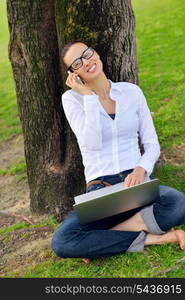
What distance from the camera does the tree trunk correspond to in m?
3.76

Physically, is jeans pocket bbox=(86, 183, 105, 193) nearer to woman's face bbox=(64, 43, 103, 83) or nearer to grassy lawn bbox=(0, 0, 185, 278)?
grassy lawn bbox=(0, 0, 185, 278)

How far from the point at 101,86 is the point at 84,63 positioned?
0.26m

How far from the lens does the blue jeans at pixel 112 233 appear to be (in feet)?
11.1

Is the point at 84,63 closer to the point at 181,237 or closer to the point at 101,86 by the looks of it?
the point at 101,86

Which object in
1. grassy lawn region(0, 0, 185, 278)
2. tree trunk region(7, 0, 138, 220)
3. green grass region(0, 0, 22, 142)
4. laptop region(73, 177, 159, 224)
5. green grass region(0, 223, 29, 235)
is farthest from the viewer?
green grass region(0, 0, 22, 142)

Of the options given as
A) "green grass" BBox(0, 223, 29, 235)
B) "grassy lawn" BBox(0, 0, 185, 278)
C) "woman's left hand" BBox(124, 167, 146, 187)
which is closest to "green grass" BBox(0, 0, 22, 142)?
"grassy lawn" BBox(0, 0, 185, 278)

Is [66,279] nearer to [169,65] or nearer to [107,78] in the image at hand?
[107,78]

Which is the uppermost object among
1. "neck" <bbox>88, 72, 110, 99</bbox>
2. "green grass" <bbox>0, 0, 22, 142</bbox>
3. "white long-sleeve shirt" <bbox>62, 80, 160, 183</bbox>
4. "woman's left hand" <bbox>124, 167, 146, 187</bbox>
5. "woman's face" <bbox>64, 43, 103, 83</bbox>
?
"woman's face" <bbox>64, 43, 103, 83</bbox>

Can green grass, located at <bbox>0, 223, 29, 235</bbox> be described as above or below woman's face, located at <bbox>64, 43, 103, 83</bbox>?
below

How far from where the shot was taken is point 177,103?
21.0 ft

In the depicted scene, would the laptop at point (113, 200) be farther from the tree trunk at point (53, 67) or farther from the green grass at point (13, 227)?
the green grass at point (13, 227)

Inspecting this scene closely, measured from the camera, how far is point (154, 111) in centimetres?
649

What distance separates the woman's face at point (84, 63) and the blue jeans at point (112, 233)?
41.4 inches

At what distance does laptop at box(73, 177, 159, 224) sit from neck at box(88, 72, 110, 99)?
742mm
